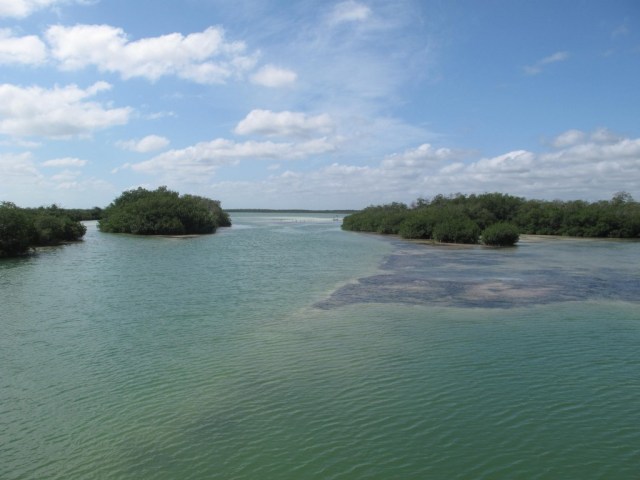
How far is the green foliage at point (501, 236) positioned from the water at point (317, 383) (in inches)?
1110

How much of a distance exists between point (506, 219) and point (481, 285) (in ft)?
186

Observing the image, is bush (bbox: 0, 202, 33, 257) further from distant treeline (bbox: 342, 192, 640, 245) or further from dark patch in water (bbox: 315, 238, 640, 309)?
distant treeline (bbox: 342, 192, 640, 245)

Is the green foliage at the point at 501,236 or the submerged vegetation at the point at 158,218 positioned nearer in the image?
the green foliage at the point at 501,236

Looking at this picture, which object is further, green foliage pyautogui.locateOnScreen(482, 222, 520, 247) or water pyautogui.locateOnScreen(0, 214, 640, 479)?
green foliage pyautogui.locateOnScreen(482, 222, 520, 247)

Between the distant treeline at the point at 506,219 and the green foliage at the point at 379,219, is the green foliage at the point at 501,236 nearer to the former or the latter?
the distant treeline at the point at 506,219

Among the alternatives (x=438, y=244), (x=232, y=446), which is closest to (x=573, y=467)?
(x=232, y=446)

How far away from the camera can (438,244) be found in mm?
55719

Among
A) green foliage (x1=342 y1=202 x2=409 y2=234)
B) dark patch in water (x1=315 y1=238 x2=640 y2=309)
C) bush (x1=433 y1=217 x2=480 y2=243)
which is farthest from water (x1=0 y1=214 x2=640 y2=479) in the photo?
green foliage (x1=342 y1=202 x2=409 y2=234)

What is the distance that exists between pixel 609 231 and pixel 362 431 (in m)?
69.3

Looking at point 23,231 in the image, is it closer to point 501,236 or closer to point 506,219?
point 501,236

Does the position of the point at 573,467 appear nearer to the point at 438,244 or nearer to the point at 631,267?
the point at 631,267

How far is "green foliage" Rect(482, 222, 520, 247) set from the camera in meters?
51.7

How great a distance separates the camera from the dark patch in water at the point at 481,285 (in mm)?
21172

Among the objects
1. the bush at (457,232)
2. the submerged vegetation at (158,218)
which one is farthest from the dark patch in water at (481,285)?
the submerged vegetation at (158,218)
